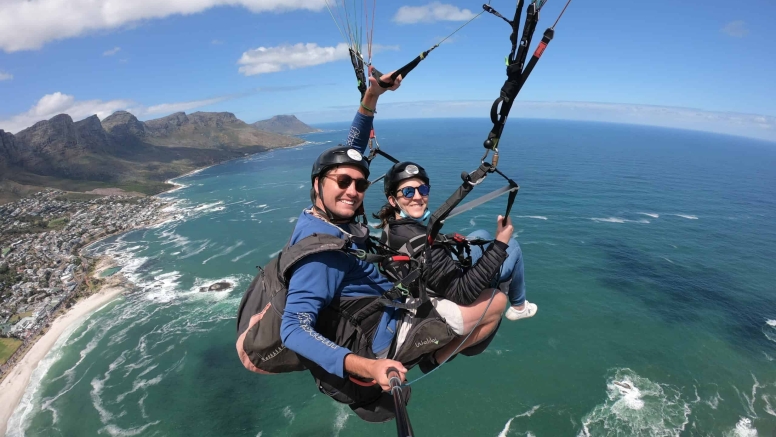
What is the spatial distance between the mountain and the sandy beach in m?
75.5

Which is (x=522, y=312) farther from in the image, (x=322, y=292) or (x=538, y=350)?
(x=538, y=350)

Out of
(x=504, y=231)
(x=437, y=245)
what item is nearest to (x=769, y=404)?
(x=504, y=231)

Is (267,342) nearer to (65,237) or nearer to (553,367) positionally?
(553,367)

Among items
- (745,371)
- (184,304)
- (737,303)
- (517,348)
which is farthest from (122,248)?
(737,303)

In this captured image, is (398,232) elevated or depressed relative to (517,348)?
elevated

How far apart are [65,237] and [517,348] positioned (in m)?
79.5

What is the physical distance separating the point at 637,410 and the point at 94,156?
17440 centimetres

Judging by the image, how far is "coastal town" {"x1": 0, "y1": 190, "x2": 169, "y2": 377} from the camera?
39303mm

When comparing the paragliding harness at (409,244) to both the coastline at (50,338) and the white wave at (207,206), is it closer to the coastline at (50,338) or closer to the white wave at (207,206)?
the coastline at (50,338)

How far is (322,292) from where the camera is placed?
309 centimetres

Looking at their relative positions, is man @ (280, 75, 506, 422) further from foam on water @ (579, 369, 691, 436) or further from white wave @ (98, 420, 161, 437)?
white wave @ (98, 420, 161, 437)

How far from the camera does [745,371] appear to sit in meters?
29.2

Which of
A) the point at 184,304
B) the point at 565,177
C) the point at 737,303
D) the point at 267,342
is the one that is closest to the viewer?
the point at 267,342

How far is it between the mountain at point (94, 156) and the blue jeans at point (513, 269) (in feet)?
408
